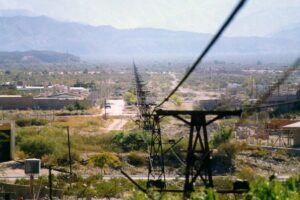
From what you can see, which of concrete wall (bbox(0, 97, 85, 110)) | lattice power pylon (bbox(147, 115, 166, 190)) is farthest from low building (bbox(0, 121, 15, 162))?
concrete wall (bbox(0, 97, 85, 110))

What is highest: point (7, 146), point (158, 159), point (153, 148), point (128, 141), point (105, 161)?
point (153, 148)

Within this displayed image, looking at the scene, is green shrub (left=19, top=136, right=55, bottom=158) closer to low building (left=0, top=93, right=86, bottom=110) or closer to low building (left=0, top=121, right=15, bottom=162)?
low building (left=0, top=121, right=15, bottom=162)

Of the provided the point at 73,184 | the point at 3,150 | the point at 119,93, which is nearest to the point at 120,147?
the point at 3,150

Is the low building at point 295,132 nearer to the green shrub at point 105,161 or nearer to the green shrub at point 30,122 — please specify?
the green shrub at point 105,161

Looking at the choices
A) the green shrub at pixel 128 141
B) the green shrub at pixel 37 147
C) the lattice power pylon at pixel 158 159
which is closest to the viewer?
the lattice power pylon at pixel 158 159

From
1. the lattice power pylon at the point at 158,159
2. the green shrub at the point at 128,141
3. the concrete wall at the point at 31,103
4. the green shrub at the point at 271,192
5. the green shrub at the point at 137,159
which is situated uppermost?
the green shrub at the point at 271,192

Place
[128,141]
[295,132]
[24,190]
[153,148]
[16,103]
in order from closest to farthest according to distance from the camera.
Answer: [153,148], [24,190], [295,132], [128,141], [16,103]

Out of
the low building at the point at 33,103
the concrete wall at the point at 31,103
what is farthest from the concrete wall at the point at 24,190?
the concrete wall at the point at 31,103

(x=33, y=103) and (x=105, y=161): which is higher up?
(x=33, y=103)

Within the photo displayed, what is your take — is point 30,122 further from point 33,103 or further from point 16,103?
point 16,103

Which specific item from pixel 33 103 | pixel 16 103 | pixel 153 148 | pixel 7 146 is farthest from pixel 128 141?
pixel 16 103

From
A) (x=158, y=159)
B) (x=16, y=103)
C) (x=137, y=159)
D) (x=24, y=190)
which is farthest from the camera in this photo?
(x=16, y=103)

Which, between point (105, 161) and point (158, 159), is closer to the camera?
point (158, 159)
